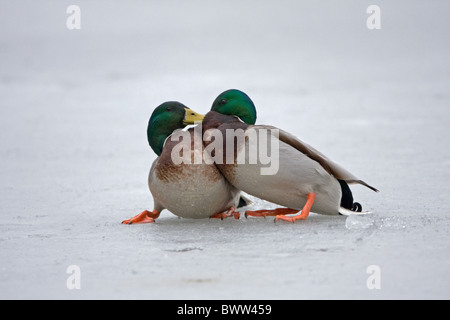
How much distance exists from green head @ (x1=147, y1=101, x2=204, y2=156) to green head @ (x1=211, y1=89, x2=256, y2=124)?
14 centimetres

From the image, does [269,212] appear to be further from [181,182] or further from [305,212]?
[181,182]

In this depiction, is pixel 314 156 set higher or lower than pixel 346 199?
higher

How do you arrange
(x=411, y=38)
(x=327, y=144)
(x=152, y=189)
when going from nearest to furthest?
(x=152, y=189), (x=327, y=144), (x=411, y=38)

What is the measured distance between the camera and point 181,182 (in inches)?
159

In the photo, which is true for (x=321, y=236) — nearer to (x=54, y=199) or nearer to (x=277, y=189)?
(x=277, y=189)

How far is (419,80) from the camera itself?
973cm

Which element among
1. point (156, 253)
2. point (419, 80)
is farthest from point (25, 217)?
point (419, 80)

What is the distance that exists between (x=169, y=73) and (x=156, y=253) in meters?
7.84

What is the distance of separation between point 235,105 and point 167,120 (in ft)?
1.29

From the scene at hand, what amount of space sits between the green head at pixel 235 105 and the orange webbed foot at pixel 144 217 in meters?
0.70

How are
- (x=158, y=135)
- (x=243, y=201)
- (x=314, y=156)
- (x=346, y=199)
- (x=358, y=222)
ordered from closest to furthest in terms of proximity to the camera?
(x=358, y=222)
(x=314, y=156)
(x=346, y=199)
(x=158, y=135)
(x=243, y=201)

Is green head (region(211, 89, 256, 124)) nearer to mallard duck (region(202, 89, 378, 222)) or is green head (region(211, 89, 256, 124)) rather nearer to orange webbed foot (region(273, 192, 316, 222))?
mallard duck (region(202, 89, 378, 222))

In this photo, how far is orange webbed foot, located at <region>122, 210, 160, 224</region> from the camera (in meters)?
4.27

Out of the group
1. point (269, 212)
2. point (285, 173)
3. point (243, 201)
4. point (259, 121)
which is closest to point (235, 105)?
point (285, 173)
